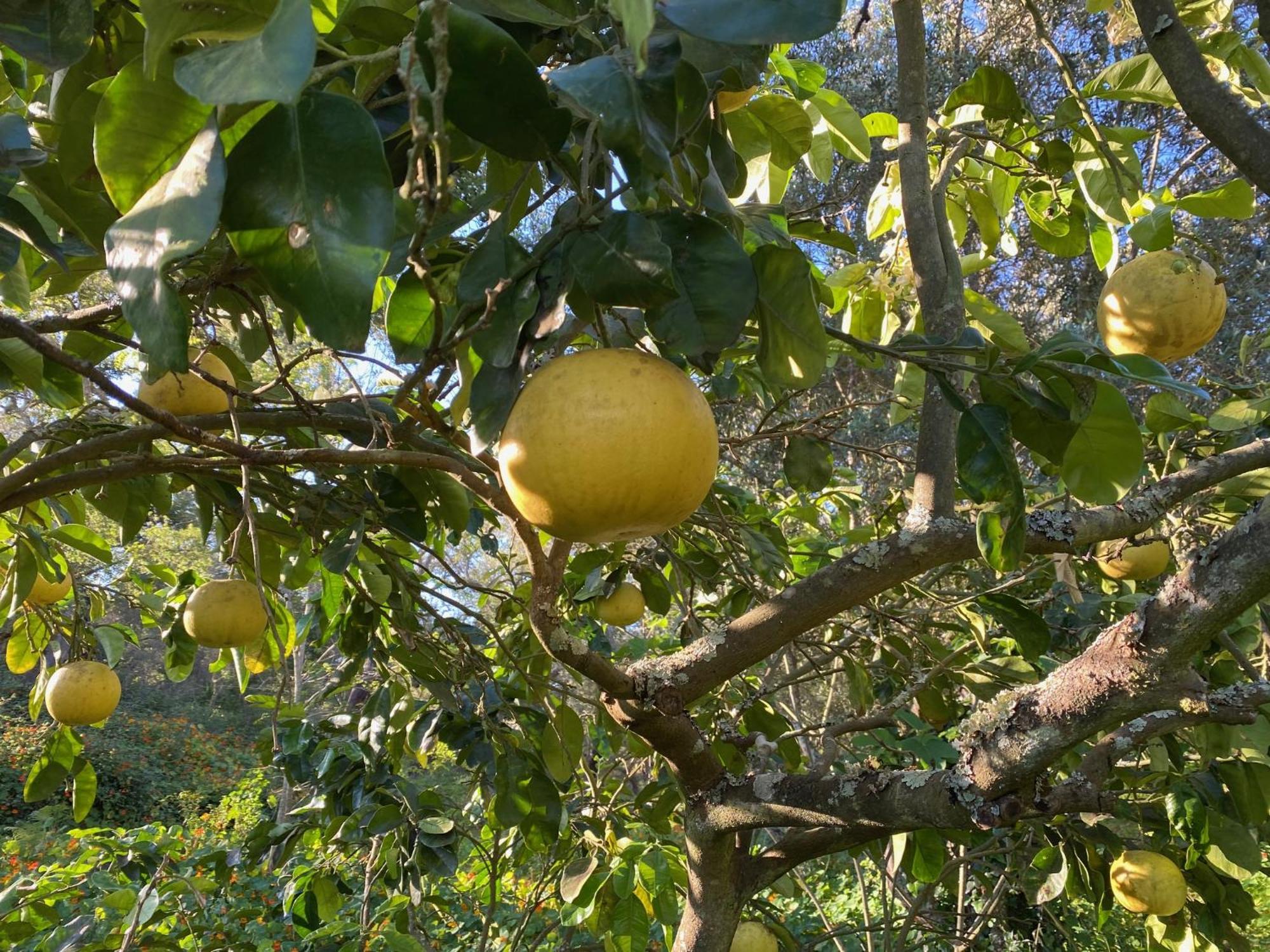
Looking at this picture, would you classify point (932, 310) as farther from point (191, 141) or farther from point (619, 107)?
point (191, 141)

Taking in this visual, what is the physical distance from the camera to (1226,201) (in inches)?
61.2

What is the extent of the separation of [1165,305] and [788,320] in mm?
1239

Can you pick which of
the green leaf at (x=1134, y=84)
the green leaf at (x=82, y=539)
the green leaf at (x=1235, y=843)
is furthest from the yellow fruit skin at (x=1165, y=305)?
the green leaf at (x=82, y=539)

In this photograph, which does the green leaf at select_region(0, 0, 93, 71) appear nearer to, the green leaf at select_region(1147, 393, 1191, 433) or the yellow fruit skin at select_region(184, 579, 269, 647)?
the yellow fruit skin at select_region(184, 579, 269, 647)

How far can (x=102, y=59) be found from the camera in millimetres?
1067

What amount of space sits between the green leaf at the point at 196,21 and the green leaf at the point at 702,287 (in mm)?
342

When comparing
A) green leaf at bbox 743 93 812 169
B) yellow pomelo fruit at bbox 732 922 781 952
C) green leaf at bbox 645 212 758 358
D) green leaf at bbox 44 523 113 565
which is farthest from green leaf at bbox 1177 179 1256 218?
green leaf at bbox 44 523 113 565

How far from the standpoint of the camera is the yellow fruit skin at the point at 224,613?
5.52 feet

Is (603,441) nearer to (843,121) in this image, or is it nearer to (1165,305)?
(843,121)

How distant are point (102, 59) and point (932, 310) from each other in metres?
1.25

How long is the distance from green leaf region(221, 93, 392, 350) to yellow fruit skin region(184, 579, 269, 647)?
1.25 metres

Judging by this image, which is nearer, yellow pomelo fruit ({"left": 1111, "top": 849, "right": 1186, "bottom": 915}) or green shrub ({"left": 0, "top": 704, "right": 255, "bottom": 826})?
yellow pomelo fruit ({"left": 1111, "top": 849, "right": 1186, "bottom": 915})

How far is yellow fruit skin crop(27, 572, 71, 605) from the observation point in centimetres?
226

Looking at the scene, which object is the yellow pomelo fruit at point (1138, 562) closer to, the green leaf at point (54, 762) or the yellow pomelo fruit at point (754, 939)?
the yellow pomelo fruit at point (754, 939)
